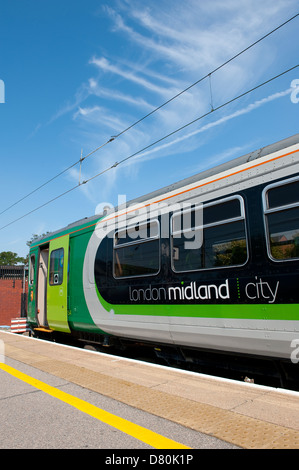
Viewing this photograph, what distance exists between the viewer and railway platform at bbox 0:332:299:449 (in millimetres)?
2898

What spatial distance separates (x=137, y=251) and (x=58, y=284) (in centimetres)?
370

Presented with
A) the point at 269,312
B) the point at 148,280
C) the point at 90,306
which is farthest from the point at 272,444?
the point at 90,306

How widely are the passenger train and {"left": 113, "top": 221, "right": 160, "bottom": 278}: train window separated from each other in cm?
2

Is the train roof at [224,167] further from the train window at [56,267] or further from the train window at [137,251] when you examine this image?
the train window at [56,267]

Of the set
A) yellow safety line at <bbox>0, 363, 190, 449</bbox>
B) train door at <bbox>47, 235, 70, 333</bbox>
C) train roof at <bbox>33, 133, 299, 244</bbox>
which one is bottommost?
yellow safety line at <bbox>0, 363, 190, 449</bbox>

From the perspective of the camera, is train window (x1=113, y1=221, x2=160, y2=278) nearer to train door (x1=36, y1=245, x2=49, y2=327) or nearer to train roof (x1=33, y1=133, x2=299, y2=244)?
train roof (x1=33, y1=133, x2=299, y2=244)

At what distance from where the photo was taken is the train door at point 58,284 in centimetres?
867

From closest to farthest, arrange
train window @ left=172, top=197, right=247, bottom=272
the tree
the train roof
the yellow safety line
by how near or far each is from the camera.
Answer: the yellow safety line < the train roof < train window @ left=172, top=197, right=247, bottom=272 < the tree

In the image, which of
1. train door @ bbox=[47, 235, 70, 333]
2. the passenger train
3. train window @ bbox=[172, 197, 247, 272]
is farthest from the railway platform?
train door @ bbox=[47, 235, 70, 333]

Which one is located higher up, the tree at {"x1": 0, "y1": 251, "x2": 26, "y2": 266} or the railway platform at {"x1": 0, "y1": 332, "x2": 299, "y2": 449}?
the tree at {"x1": 0, "y1": 251, "x2": 26, "y2": 266}
